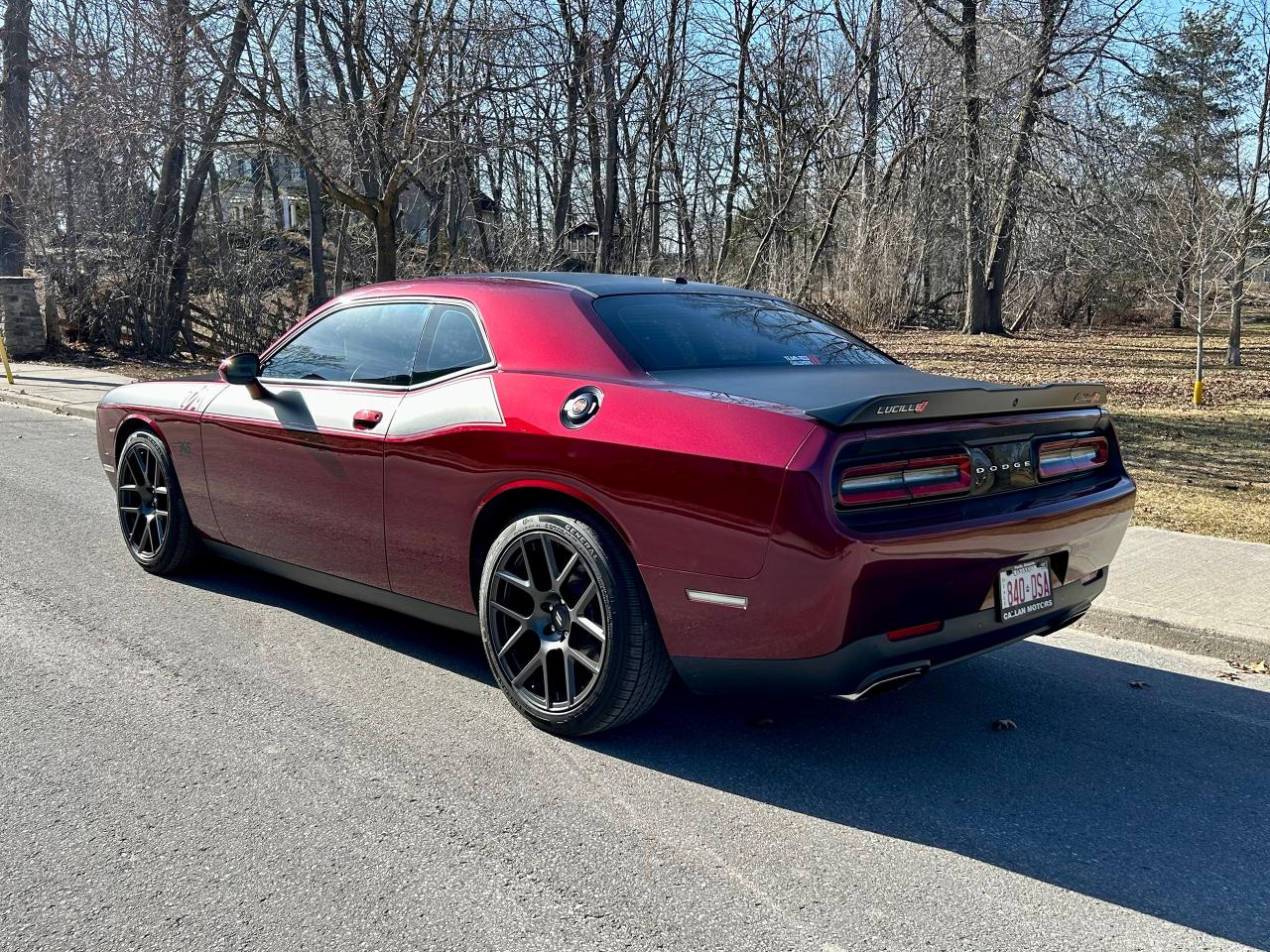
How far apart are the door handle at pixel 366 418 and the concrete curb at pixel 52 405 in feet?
34.8

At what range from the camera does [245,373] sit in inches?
202

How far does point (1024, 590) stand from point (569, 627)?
5.01 feet

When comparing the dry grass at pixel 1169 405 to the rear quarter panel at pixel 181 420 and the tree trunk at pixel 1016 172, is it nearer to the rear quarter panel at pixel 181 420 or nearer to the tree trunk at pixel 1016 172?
the tree trunk at pixel 1016 172

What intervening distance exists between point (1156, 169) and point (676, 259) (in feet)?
58.6

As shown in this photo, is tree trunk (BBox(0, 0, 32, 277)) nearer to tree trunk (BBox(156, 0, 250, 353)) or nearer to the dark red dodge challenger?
tree trunk (BBox(156, 0, 250, 353))

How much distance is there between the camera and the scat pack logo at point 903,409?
→ 3383mm

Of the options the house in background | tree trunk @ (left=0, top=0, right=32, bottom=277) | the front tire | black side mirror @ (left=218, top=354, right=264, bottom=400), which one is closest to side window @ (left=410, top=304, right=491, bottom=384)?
the front tire

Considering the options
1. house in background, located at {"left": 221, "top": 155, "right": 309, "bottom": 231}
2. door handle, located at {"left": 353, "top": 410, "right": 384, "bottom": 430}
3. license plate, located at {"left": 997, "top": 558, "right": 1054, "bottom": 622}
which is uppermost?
house in background, located at {"left": 221, "top": 155, "right": 309, "bottom": 231}

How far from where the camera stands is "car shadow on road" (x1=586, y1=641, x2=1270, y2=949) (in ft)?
10.2

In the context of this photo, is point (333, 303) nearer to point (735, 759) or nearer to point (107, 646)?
point (107, 646)

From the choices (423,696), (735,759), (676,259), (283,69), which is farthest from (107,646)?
(676,259)

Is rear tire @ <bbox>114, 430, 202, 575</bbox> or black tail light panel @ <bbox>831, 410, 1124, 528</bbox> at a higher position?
black tail light panel @ <bbox>831, 410, 1124, 528</bbox>

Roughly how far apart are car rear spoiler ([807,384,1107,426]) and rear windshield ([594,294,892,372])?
2.75 ft

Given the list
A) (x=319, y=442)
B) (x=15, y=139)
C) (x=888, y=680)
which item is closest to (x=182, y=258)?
(x=15, y=139)
